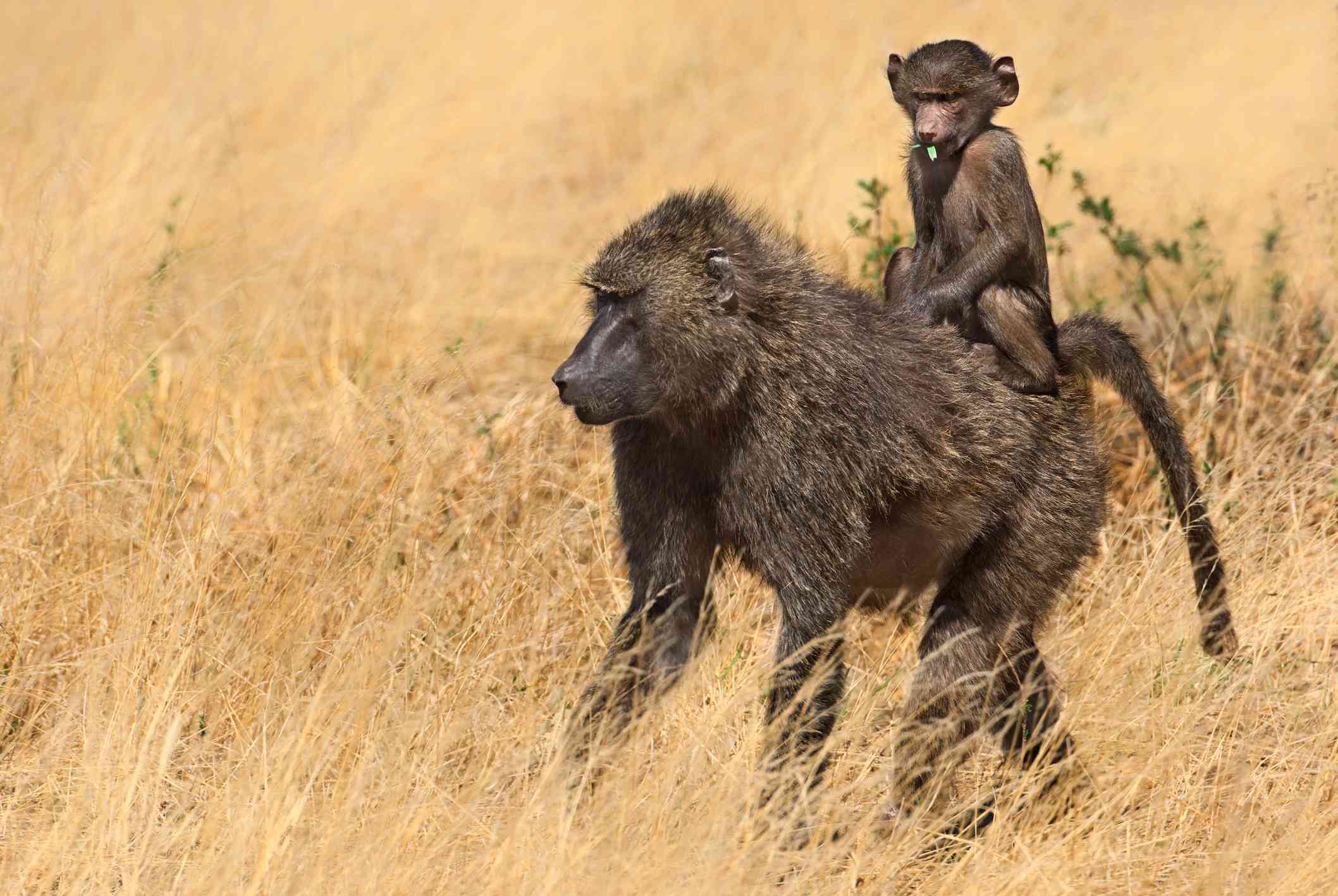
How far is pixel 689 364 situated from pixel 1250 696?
1.59 metres

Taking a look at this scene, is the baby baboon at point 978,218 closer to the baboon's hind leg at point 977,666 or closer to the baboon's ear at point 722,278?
the baboon's hind leg at point 977,666

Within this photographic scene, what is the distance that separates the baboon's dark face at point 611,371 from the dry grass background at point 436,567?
2.07 ft

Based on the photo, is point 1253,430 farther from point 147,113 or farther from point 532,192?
point 147,113

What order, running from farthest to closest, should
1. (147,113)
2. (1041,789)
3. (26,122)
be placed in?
1. (147,113)
2. (26,122)
3. (1041,789)

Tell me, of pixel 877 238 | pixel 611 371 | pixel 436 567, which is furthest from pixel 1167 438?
pixel 877 238

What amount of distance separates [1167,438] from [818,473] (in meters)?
1.00

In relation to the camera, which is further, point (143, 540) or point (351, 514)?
point (351, 514)

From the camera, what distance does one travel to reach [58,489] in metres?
4.36

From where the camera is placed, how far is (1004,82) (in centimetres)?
430

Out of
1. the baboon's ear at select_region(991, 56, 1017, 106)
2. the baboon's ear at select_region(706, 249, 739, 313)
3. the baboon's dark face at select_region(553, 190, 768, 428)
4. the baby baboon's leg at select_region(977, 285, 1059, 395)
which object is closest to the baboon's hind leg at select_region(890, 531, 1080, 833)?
the baby baboon's leg at select_region(977, 285, 1059, 395)

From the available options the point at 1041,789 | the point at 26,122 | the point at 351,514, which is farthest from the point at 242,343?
the point at 1041,789

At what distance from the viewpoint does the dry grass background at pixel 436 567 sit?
129 inches

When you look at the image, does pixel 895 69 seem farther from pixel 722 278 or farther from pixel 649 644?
pixel 649 644

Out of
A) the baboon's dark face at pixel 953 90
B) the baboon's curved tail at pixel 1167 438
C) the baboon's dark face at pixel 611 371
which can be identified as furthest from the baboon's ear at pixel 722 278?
the baboon's curved tail at pixel 1167 438
